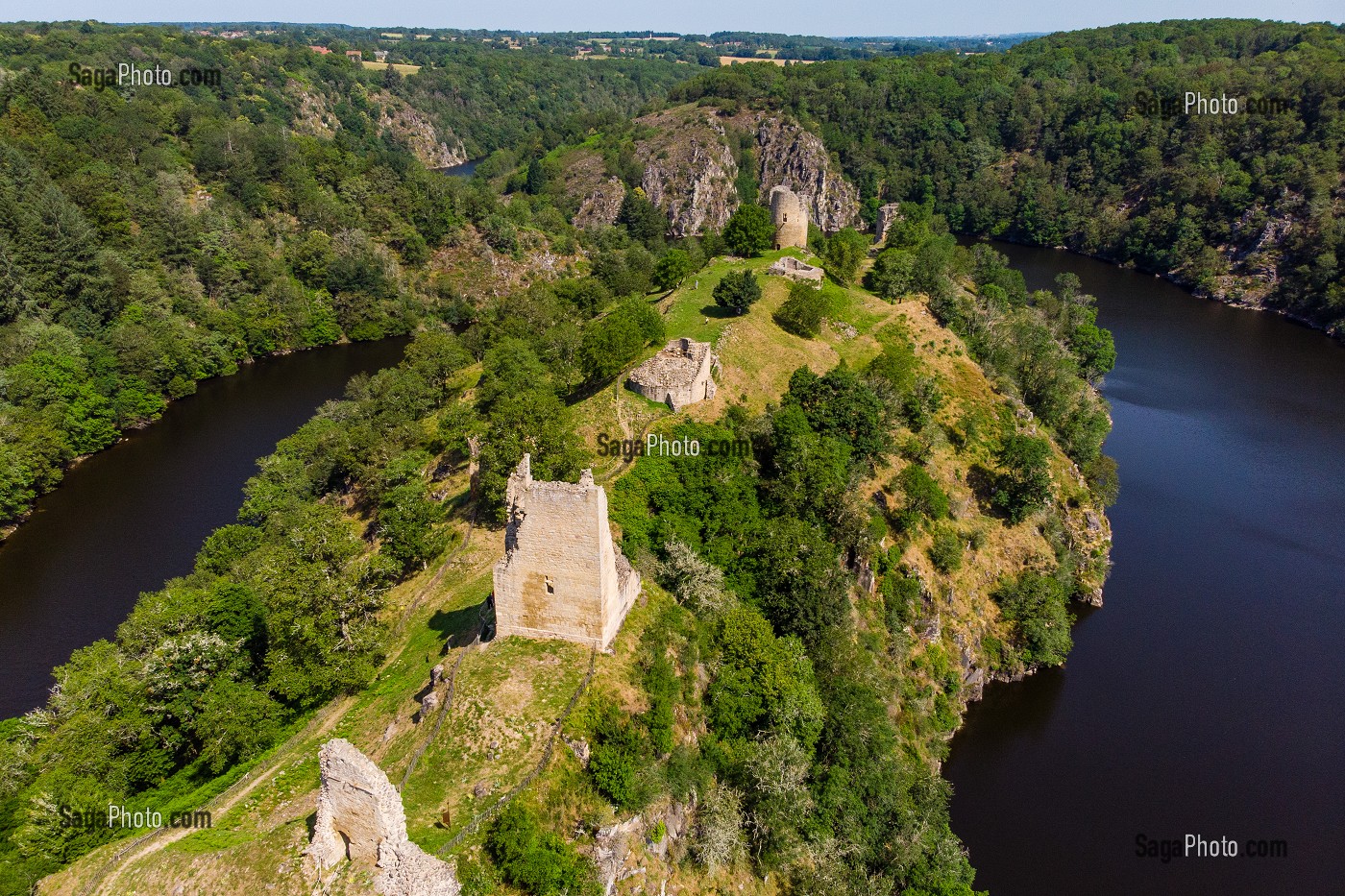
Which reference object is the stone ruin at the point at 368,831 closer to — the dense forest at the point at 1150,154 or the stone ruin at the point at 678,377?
the stone ruin at the point at 678,377

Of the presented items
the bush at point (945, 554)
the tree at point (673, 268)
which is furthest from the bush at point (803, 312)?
the bush at point (945, 554)

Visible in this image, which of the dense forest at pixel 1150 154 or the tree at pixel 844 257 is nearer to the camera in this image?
the tree at pixel 844 257

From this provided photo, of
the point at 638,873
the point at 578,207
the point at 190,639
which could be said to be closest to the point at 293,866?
the point at 638,873

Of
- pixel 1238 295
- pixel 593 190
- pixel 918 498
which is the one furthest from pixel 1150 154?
pixel 918 498

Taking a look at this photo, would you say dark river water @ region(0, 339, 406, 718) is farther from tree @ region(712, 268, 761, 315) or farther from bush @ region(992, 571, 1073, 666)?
bush @ region(992, 571, 1073, 666)

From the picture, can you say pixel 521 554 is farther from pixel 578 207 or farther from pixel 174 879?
pixel 578 207

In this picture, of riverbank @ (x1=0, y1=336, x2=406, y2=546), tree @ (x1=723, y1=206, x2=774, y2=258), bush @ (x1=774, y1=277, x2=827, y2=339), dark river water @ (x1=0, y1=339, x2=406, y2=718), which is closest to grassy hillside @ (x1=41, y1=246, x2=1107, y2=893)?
bush @ (x1=774, y1=277, x2=827, y2=339)
